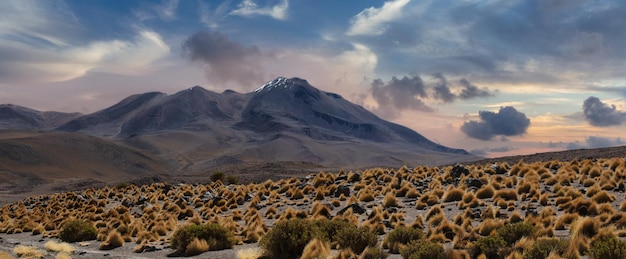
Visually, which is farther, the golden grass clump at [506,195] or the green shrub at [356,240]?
the golden grass clump at [506,195]

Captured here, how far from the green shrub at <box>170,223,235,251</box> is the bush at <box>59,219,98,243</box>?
9824mm

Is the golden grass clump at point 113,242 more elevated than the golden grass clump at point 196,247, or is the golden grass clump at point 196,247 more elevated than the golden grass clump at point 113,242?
the golden grass clump at point 196,247

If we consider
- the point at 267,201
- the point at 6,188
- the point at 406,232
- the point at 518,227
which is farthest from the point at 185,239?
the point at 6,188

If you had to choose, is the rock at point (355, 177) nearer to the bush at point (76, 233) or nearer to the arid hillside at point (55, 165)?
the bush at point (76, 233)

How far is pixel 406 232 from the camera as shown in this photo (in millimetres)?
17344

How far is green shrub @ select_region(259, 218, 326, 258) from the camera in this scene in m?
17.2

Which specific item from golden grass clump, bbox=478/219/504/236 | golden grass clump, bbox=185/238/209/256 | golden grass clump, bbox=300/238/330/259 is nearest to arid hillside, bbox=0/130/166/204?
golden grass clump, bbox=185/238/209/256

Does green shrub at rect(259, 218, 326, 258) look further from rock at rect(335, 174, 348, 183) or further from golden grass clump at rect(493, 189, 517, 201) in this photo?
rock at rect(335, 174, 348, 183)

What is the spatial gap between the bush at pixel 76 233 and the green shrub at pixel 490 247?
74.3 ft

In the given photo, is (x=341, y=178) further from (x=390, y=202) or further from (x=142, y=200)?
(x=142, y=200)

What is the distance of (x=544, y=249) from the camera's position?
508 inches

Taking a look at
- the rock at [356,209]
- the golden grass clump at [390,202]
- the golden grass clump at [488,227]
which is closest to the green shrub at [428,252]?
the golden grass clump at [488,227]

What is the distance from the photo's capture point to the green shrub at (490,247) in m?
13.9

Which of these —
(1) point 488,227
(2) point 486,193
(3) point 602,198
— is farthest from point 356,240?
(2) point 486,193
